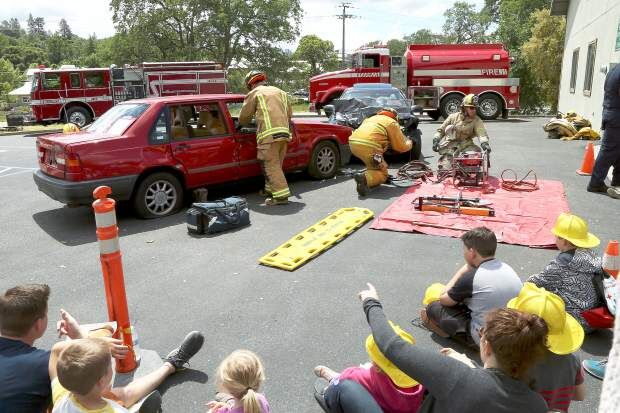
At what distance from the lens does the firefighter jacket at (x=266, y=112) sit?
761 cm

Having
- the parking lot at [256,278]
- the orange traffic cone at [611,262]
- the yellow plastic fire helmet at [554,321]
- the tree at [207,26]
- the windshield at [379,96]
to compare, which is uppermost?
the tree at [207,26]

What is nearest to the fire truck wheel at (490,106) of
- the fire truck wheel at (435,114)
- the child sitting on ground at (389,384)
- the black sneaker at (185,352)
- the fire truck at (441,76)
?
the fire truck at (441,76)

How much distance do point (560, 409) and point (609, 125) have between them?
642 cm

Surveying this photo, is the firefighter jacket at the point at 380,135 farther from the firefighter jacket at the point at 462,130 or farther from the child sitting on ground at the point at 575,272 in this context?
the child sitting on ground at the point at 575,272

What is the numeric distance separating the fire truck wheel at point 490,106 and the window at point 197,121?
1550cm

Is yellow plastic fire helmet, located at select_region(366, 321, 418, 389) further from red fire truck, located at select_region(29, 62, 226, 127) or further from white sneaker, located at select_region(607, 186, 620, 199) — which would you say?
red fire truck, located at select_region(29, 62, 226, 127)

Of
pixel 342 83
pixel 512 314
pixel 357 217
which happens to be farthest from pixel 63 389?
pixel 342 83

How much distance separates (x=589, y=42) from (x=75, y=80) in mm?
18907

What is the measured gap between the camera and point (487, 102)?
2058 cm

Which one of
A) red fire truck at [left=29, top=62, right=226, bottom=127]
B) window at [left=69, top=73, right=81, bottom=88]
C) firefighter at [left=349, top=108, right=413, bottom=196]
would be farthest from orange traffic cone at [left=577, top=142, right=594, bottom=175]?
window at [left=69, top=73, right=81, bottom=88]

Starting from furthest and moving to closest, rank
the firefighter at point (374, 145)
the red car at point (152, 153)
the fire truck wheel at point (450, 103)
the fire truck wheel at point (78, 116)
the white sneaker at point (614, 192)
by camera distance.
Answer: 1. the fire truck wheel at point (78, 116)
2. the fire truck wheel at point (450, 103)
3. the firefighter at point (374, 145)
4. the white sneaker at point (614, 192)
5. the red car at point (152, 153)

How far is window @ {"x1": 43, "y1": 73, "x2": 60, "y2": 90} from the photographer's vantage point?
66.8 ft

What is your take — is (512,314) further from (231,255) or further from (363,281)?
(231,255)

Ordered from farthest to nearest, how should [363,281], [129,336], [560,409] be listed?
1. [363,281]
2. [129,336]
3. [560,409]
